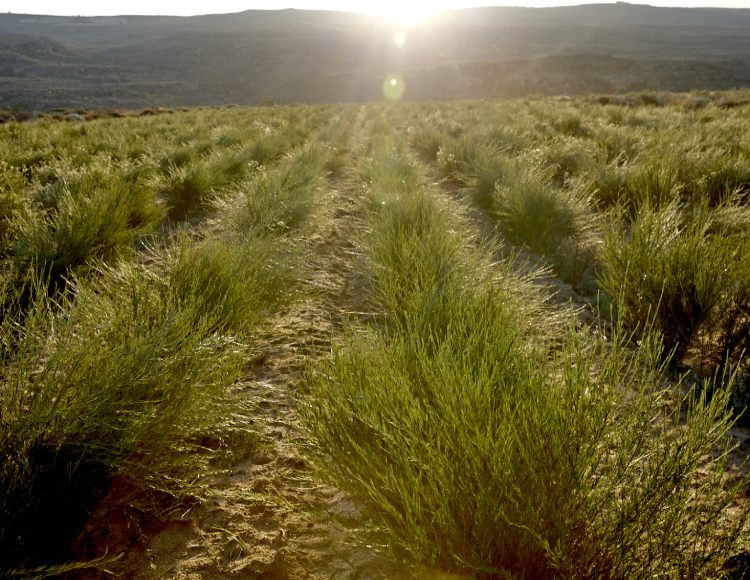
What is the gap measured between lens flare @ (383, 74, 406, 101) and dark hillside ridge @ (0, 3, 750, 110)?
A: 0.88 metres

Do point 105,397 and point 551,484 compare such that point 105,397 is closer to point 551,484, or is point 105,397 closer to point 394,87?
point 551,484

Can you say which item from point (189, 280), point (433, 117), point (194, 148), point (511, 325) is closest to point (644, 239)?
point (511, 325)

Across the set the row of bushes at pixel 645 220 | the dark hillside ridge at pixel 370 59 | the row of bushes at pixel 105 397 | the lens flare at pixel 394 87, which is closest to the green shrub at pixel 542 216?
the row of bushes at pixel 645 220

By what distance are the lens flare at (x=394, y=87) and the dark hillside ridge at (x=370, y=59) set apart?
2.87 feet

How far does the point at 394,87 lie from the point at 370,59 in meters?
24.7

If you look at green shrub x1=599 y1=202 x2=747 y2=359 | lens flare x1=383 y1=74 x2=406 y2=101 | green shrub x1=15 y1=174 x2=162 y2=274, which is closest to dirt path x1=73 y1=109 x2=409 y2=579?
green shrub x1=599 y1=202 x2=747 y2=359

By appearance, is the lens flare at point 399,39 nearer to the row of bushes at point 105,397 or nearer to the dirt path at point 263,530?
the row of bushes at point 105,397

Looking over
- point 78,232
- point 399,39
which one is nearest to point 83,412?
point 78,232

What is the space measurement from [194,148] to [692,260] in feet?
28.5

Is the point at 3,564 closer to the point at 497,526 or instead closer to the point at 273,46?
the point at 497,526

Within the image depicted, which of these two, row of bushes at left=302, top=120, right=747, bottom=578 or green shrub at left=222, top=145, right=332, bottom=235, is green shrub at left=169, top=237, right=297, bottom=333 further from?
row of bushes at left=302, top=120, right=747, bottom=578

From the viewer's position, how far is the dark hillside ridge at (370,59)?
4462 centimetres

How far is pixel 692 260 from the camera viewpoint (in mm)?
2531

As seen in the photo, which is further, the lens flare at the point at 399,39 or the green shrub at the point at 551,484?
the lens flare at the point at 399,39
